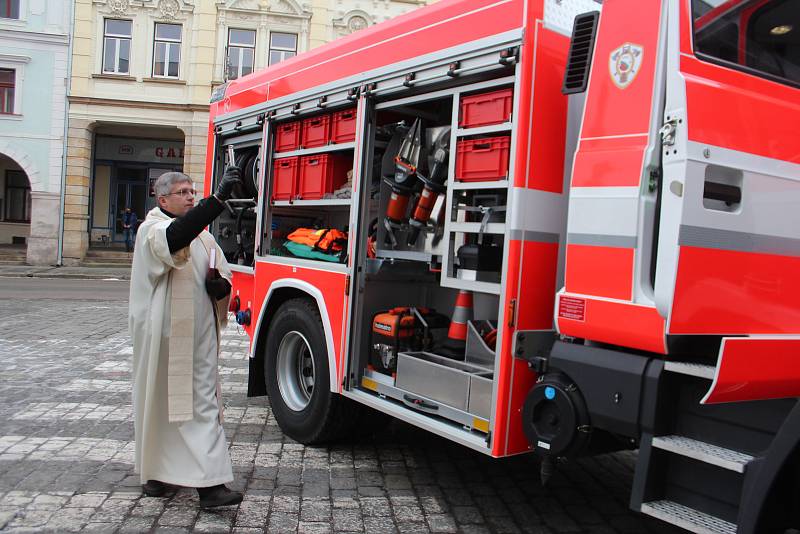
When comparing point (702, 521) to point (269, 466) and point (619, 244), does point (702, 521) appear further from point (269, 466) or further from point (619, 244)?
point (269, 466)

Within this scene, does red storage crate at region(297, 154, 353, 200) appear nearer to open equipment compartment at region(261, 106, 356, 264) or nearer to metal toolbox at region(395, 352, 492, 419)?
open equipment compartment at region(261, 106, 356, 264)

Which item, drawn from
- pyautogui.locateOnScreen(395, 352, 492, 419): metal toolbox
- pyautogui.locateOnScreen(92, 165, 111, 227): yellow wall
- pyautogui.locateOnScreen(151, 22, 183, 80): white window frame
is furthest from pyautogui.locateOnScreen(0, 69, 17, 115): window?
pyautogui.locateOnScreen(395, 352, 492, 419): metal toolbox

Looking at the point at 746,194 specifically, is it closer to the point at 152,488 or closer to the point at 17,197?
the point at 152,488

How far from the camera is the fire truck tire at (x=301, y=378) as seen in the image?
5.10m

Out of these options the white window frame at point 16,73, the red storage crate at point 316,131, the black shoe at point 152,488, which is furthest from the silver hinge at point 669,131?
the white window frame at point 16,73

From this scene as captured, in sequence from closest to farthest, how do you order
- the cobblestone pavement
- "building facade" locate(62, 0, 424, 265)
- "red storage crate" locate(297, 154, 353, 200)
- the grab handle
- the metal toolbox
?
the metal toolbox, the cobblestone pavement, the grab handle, "red storage crate" locate(297, 154, 353, 200), "building facade" locate(62, 0, 424, 265)

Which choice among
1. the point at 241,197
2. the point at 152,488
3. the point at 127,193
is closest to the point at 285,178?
the point at 241,197

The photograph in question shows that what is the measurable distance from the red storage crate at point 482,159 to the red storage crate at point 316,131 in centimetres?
160

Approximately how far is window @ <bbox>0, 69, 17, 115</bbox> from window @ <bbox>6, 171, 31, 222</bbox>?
4.57 m

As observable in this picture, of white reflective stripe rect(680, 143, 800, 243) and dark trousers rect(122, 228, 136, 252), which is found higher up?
white reflective stripe rect(680, 143, 800, 243)

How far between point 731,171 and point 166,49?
23.9 metres

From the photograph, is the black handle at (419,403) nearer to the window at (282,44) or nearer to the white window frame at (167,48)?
the window at (282,44)

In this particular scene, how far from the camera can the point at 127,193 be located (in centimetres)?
2698

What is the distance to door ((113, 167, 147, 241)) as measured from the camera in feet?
88.2
